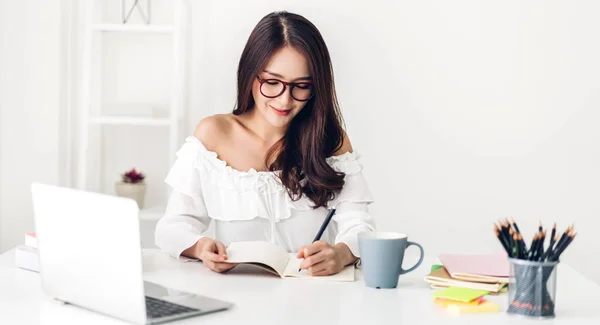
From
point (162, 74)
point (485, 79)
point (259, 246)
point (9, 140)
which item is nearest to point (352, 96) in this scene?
point (485, 79)

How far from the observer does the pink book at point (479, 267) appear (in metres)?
1.62

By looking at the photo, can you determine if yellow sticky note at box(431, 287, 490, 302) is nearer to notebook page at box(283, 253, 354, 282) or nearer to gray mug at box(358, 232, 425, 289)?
gray mug at box(358, 232, 425, 289)

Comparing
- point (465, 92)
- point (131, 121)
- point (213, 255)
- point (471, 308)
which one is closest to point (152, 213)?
point (131, 121)

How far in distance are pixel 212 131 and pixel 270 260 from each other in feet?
2.17

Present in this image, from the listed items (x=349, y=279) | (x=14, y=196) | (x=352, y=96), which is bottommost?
(x=14, y=196)

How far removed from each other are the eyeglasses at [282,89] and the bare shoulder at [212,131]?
7.3 inches

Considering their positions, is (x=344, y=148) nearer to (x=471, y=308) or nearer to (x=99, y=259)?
(x=471, y=308)

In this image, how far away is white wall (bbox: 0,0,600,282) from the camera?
332 cm

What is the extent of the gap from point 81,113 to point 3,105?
299 mm

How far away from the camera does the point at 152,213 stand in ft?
10.3

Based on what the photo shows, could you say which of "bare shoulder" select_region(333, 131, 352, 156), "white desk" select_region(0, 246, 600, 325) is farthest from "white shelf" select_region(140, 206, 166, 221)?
"white desk" select_region(0, 246, 600, 325)

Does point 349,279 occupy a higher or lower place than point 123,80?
lower

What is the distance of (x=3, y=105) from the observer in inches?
125

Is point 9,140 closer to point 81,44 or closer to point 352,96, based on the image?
point 81,44
